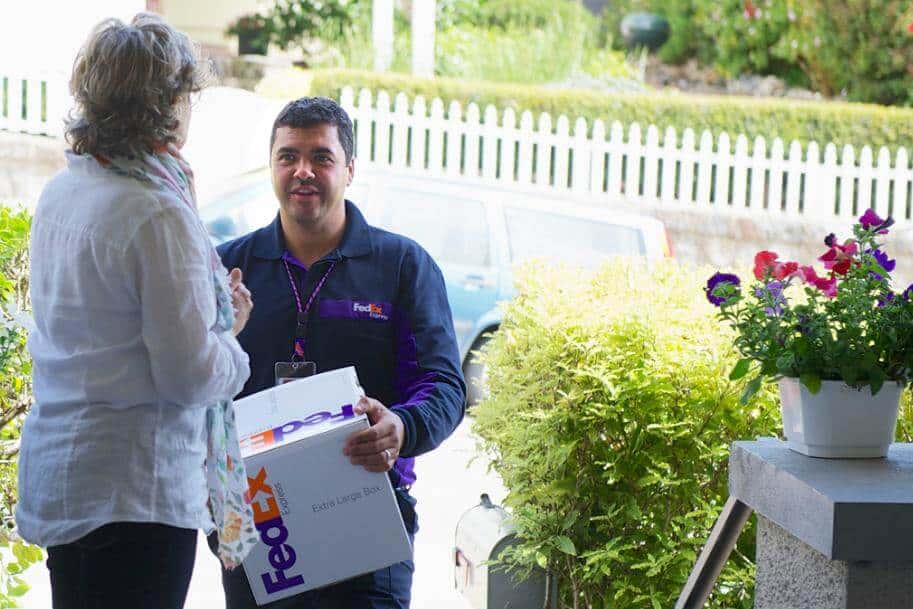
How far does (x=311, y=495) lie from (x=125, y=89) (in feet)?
2.80

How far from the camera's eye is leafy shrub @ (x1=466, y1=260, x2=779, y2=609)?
3768mm

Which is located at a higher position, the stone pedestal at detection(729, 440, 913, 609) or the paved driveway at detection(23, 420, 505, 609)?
the stone pedestal at detection(729, 440, 913, 609)

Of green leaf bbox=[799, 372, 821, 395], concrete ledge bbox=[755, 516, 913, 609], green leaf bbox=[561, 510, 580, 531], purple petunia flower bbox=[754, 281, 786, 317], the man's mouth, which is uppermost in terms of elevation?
the man's mouth

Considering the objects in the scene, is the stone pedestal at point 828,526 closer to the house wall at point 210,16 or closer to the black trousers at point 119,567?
the black trousers at point 119,567

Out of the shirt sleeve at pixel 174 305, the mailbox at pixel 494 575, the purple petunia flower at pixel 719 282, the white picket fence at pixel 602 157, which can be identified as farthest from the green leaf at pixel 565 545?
the white picket fence at pixel 602 157

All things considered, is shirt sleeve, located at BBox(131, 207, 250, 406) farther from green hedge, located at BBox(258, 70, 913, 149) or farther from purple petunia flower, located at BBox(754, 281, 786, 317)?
green hedge, located at BBox(258, 70, 913, 149)

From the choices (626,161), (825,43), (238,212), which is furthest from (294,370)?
(825,43)

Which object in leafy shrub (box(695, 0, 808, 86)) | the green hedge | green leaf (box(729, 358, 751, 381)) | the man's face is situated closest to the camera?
green leaf (box(729, 358, 751, 381))

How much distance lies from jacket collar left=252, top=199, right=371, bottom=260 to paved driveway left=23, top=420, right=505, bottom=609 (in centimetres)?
152

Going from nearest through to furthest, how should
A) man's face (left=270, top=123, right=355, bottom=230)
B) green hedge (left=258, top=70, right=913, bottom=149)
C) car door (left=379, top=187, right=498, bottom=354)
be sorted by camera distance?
1. man's face (left=270, top=123, right=355, bottom=230)
2. car door (left=379, top=187, right=498, bottom=354)
3. green hedge (left=258, top=70, right=913, bottom=149)

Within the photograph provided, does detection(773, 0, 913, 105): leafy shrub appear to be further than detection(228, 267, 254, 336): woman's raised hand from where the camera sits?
Yes

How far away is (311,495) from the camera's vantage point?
8.68 ft

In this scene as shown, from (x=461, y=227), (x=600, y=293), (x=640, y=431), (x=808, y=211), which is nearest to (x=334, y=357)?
(x=640, y=431)

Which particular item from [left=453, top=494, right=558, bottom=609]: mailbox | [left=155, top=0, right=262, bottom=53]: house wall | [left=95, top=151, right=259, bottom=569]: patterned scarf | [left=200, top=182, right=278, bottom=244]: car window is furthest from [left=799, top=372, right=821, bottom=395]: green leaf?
[left=155, top=0, right=262, bottom=53]: house wall
